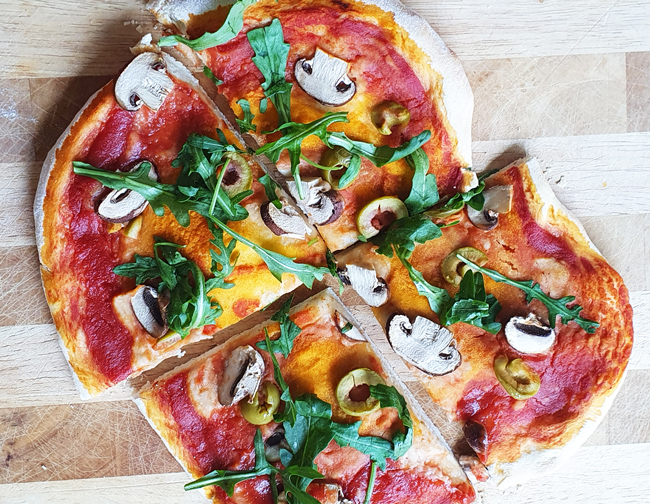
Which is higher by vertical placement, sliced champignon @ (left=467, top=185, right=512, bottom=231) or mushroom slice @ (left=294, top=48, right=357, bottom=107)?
mushroom slice @ (left=294, top=48, right=357, bottom=107)

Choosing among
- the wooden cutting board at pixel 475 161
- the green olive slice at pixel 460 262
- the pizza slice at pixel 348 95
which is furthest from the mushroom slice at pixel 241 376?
the green olive slice at pixel 460 262

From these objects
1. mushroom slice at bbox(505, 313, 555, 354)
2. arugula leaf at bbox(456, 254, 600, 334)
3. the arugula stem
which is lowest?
the arugula stem

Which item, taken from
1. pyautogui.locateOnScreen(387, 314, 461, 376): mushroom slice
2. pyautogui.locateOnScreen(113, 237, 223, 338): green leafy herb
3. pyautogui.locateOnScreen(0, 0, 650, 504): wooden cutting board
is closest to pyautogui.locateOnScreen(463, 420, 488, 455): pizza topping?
pyautogui.locateOnScreen(387, 314, 461, 376): mushroom slice

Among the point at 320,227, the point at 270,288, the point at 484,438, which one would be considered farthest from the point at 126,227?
the point at 484,438

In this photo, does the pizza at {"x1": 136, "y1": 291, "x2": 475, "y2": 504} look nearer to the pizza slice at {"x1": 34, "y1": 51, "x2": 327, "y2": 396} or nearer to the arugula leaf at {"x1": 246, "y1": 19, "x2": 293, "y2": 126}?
the pizza slice at {"x1": 34, "y1": 51, "x2": 327, "y2": 396}

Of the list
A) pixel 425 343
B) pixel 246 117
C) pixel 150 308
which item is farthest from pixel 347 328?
pixel 246 117

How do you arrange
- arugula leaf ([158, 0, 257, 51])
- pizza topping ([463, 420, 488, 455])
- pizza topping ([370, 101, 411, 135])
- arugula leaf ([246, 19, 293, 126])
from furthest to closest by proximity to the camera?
pizza topping ([463, 420, 488, 455]) → pizza topping ([370, 101, 411, 135]) → arugula leaf ([246, 19, 293, 126]) → arugula leaf ([158, 0, 257, 51])

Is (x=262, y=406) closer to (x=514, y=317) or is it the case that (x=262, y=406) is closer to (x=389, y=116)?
(x=514, y=317)
